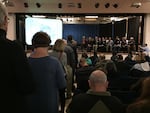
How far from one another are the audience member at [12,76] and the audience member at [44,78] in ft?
3.71

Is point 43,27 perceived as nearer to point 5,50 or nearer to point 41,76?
point 41,76

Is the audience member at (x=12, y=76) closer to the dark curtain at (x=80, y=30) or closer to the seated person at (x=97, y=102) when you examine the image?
the seated person at (x=97, y=102)

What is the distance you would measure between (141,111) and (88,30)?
22060 millimetres

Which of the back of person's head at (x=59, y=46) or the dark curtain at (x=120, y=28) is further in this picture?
the dark curtain at (x=120, y=28)

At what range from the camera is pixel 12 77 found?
4.42ft

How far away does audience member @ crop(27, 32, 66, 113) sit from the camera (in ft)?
8.27

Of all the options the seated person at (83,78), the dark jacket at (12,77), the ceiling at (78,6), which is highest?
the ceiling at (78,6)

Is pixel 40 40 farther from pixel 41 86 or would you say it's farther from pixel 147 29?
pixel 147 29

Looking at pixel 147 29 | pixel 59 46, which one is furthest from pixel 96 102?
pixel 147 29

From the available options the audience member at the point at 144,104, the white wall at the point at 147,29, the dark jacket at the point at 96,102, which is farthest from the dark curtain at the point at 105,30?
the audience member at the point at 144,104

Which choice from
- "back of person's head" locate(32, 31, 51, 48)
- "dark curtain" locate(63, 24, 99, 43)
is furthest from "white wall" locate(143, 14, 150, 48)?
"dark curtain" locate(63, 24, 99, 43)

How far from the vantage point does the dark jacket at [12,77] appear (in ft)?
4.40

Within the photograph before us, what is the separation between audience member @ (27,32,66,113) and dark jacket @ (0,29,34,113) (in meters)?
1.13

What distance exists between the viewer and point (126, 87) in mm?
4156
